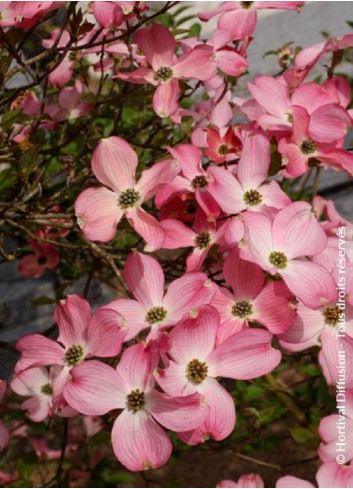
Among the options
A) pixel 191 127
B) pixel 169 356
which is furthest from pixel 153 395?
pixel 191 127

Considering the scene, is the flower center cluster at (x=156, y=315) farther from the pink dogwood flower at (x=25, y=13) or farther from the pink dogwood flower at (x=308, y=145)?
the pink dogwood flower at (x=25, y=13)

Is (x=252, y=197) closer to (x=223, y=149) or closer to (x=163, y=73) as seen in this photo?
(x=223, y=149)

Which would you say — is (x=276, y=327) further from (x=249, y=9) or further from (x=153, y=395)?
(x=249, y=9)

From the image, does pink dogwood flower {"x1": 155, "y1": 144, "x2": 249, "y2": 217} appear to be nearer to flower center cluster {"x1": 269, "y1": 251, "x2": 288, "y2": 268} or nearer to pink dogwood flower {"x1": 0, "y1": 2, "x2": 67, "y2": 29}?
flower center cluster {"x1": 269, "y1": 251, "x2": 288, "y2": 268}

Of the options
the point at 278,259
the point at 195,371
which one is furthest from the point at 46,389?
the point at 278,259

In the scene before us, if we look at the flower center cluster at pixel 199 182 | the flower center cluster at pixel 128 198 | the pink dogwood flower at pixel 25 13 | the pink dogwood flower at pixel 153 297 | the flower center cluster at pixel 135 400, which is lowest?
the flower center cluster at pixel 135 400

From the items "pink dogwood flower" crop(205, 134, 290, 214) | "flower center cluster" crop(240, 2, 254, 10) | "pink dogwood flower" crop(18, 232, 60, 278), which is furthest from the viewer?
"pink dogwood flower" crop(18, 232, 60, 278)

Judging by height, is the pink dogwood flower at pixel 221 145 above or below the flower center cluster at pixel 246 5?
below

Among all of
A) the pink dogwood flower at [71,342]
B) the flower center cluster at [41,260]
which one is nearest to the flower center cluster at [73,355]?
the pink dogwood flower at [71,342]

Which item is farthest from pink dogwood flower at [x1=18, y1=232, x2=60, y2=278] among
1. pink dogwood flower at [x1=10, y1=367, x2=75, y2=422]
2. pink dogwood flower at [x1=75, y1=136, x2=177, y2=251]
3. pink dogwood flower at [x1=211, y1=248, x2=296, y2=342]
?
pink dogwood flower at [x1=211, y1=248, x2=296, y2=342]
